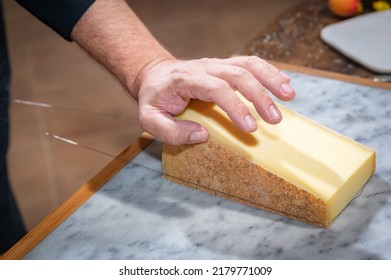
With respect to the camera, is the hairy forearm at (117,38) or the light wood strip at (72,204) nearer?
the light wood strip at (72,204)

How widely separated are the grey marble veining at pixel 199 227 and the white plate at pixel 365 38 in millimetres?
303

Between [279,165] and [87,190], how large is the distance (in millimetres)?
343

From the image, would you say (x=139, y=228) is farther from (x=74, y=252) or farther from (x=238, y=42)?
(x=238, y=42)

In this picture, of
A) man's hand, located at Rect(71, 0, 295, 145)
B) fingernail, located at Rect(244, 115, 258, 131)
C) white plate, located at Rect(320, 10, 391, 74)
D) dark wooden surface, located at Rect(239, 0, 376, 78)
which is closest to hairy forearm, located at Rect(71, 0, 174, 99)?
man's hand, located at Rect(71, 0, 295, 145)

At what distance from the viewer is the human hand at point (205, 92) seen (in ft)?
3.03

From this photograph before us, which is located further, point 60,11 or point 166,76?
point 60,11

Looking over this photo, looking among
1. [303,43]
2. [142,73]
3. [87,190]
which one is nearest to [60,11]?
[142,73]

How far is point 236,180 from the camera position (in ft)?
3.22

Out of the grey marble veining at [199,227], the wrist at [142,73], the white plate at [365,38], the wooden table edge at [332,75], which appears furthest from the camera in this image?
the white plate at [365,38]

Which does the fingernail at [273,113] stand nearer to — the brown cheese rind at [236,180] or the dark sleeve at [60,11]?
the brown cheese rind at [236,180]

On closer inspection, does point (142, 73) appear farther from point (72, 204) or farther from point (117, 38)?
point (72, 204)

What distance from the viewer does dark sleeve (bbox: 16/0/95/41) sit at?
116 centimetres

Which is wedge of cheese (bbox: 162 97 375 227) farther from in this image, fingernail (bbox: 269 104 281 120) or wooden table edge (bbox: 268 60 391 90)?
wooden table edge (bbox: 268 60 391 90)

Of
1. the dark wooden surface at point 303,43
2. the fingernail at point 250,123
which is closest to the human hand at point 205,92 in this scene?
the fingernail at point 250,123
